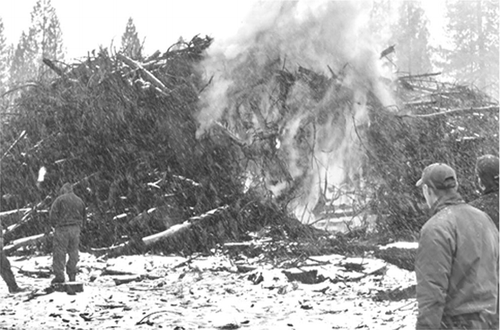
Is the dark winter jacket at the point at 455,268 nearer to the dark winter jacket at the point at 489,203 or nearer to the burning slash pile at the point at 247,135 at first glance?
the dark winter jacket at the point at 489,203

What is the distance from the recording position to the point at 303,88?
11156 mm

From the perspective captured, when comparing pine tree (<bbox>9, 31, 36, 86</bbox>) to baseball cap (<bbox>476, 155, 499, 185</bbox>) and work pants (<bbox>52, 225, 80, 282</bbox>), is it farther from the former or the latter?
baseball cap (<bbox>476, 155, 499, 185</bbox>)

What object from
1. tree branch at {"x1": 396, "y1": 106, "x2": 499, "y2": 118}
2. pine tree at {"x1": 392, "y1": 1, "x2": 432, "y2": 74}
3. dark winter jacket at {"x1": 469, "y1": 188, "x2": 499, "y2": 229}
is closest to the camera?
dark winter jacket at {"x1": 469, "y1": 188, "x2": 499, "y2": 229}

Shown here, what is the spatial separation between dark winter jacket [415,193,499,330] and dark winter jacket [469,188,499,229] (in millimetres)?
845

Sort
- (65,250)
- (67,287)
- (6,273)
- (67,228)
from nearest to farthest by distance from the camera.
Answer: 1. (67,287)
2. (6,273)
3. (65,250)
4. (67,228)

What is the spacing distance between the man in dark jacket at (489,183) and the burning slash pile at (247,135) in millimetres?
6420

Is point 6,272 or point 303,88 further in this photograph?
point 303,88

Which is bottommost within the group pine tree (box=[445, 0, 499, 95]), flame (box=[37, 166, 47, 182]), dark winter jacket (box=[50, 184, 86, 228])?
dark winter jacket (box=[50, 184, 86, 228])

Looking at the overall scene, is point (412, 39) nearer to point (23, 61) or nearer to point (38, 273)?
point (38, 273)

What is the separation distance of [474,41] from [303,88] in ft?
91.0

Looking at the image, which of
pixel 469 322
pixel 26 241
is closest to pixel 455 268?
pixel 469 322

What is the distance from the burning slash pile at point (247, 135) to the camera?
10.9m

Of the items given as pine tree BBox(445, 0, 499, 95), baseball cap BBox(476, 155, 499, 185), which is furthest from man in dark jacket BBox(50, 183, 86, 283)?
pine tree BBox(445, 0, 499, 95)

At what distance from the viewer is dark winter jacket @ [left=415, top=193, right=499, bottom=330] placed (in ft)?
10.1
